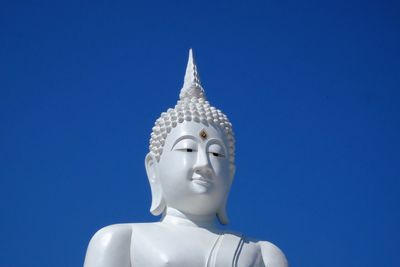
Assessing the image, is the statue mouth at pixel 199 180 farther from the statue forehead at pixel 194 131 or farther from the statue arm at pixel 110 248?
the statue arm at pixel 110 248

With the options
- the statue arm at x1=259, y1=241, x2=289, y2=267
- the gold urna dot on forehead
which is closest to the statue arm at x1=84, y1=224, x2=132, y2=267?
the gold urna dot on forehead

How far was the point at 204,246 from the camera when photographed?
296 inches

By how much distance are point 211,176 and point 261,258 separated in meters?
1.19

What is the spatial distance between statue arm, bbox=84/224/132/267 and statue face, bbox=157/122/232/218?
800mm

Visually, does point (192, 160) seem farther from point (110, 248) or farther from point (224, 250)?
point (110, 248)

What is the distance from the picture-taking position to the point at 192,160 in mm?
7840

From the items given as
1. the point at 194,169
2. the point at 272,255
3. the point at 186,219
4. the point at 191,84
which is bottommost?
the point at 272,255

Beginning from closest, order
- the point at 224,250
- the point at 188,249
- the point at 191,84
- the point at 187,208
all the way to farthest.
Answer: the point at 188,249, the point at 224,250, the point at 187,208, the point at 191,84

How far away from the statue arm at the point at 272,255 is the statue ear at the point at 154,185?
138 centimetres

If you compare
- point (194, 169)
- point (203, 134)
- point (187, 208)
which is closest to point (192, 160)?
point (194, 169)

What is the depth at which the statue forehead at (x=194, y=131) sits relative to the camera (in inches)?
315

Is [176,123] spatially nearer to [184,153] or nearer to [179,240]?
[184,153]

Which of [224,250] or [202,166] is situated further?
[202,166]

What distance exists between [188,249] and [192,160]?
1109mm
